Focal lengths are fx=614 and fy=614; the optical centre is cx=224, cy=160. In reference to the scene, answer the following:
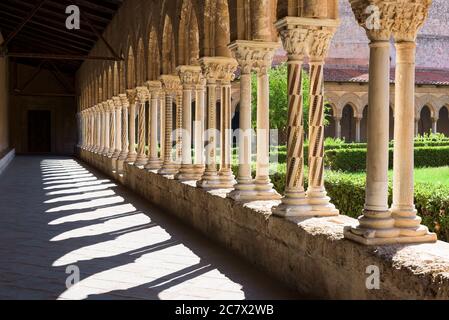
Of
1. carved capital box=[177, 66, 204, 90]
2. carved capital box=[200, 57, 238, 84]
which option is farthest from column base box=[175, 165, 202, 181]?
carved capital box=[200, 57, 238, 84]

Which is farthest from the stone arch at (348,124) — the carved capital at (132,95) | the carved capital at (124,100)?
the carved capital at (132,95)

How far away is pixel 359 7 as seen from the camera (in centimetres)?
397

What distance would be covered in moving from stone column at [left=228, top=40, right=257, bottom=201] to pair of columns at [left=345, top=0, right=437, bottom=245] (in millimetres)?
2255

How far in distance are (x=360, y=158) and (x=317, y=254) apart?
11256 millimetres

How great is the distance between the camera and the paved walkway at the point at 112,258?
4.46 m

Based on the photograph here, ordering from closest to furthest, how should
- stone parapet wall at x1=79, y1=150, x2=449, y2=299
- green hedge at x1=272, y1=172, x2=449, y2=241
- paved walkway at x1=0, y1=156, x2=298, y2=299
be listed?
stone parapet wall at x1=79, y1=150, x2=449, y2=299, paved walkway at x1=0, y1=156, x2=298, y2=299, green hedge at x1=272, y1=172, x2=449, y2=241

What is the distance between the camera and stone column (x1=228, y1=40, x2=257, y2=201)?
6.15 meters

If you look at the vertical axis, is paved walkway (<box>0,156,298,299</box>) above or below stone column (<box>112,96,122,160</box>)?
below

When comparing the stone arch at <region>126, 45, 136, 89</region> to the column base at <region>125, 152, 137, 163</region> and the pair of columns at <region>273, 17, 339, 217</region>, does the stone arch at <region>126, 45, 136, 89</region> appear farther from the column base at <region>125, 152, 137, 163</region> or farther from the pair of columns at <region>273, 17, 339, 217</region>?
the pair of columns at <region>273, 17, 339, 217</region>

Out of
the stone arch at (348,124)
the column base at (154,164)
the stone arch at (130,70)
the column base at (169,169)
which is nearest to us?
the column base at (169,169)

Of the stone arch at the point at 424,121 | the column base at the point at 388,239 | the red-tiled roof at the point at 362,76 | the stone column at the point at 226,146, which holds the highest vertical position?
the red-tiled roof at the point at 362,76

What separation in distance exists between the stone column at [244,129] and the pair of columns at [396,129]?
2255 mm

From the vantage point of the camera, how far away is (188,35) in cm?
898

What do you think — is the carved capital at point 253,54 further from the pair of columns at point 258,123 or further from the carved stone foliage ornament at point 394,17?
the carved stone foliage ornament at point 394,17
